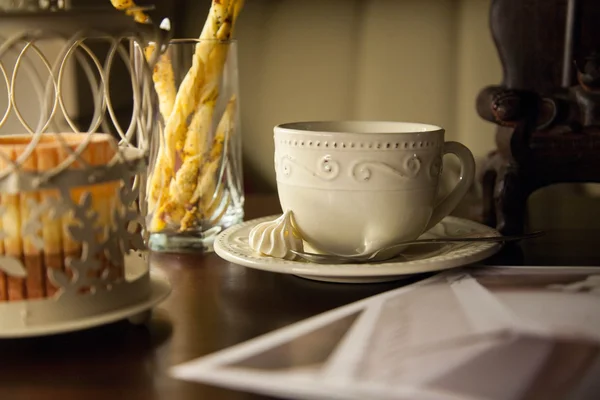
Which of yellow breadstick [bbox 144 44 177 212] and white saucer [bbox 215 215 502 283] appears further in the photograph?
yellow breadstick [bbox 144 44 177 212]

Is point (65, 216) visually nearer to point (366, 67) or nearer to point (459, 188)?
point (459, 188)

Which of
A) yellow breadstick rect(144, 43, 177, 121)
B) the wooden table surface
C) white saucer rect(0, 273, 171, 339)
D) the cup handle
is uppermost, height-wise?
yellow breadstick rect(144, 43, 177, 121)

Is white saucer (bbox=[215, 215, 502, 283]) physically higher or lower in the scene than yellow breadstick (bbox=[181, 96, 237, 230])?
lower

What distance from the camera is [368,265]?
50 centimetres

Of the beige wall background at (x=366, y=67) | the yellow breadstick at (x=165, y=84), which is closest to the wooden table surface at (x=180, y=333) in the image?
the yellow breadstick at (x=165, y=84)

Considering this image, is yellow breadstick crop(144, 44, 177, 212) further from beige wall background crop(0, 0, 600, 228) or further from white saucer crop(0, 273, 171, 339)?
beige wall background crop(0, 0, 600, 228)

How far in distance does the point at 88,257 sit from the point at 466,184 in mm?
308

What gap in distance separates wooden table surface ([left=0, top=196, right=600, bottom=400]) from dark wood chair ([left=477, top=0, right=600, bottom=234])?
0.13m

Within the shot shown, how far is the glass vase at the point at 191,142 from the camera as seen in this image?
0.61 metres

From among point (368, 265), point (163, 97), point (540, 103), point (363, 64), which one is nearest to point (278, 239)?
point (368, 265)

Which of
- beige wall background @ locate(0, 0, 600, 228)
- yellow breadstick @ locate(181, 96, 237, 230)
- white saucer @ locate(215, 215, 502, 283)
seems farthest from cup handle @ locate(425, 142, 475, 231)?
beige wall background @ locate(0, 0, 600, 228)

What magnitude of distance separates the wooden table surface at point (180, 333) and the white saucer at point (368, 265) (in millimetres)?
11

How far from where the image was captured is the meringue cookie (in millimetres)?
525

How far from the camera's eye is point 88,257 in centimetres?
40
